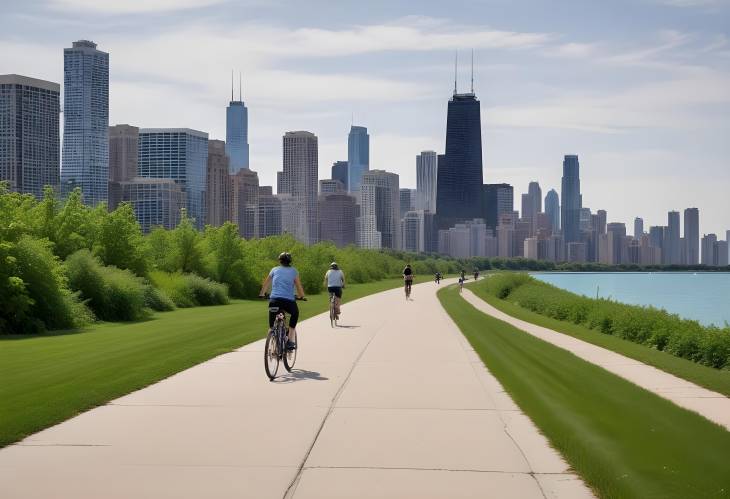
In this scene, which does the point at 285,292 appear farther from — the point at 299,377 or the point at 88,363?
the point at 88,363

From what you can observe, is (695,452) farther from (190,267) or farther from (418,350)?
(190,267)

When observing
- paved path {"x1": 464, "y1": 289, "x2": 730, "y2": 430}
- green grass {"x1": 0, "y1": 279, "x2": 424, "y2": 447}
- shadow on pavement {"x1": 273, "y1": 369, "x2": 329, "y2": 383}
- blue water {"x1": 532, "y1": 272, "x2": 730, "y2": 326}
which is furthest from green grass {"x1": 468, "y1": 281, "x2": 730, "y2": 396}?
green grass {"x1": 0, "y1": 279, "x2": 424, "y2": 447}

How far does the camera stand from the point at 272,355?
13.3 meters

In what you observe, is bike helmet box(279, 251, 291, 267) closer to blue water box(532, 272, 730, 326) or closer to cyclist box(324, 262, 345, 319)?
cyclist box(324, 262, 345, 319)

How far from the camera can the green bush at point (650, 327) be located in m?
18.8

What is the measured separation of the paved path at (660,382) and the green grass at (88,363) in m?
8.03

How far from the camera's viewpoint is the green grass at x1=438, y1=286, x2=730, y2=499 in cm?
711

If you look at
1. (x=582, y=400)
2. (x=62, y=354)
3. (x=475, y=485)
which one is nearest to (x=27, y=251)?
(x=62, y=354)

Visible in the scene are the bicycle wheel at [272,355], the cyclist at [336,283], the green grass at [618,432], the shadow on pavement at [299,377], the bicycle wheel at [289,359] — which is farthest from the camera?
the cyclist at [336,283]

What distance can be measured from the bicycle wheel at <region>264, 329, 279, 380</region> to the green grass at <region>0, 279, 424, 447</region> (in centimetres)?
182

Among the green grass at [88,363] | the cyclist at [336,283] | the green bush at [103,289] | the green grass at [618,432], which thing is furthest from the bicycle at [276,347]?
the green bush at [103,289]

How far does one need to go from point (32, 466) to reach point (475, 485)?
4.02 m

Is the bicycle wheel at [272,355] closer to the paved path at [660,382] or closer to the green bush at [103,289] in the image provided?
the paved path at [660,382]

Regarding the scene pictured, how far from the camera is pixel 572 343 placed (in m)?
21.8
